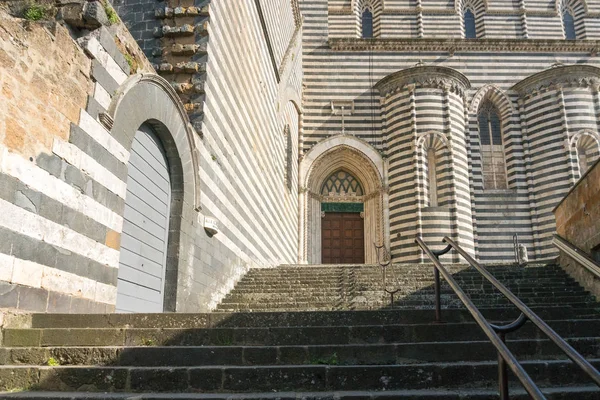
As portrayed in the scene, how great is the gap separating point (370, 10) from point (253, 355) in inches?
818

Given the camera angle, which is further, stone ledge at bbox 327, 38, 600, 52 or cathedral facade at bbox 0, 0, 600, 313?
stone ledge at bbox 327, 38, 600, 52

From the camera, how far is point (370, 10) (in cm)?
2277

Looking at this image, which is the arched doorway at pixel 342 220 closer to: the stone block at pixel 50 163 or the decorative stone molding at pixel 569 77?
the decorative stone molding at pixel 569 77

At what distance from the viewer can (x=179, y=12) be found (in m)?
9.32

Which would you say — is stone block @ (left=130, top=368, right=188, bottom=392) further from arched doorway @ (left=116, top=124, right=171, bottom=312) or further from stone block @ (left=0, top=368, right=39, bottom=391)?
arched doorway @ (left=116, top=124, right=171, bottom=312)

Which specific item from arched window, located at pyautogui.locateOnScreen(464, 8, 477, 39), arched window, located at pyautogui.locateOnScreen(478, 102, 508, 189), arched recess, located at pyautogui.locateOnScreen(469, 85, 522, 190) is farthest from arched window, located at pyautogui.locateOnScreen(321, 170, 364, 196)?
arched window, located at pyautogui.locateOnScreen(464, 8, 477, 39)

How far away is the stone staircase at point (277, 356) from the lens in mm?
3949

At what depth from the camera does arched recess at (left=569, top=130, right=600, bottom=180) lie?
18453 millimetres

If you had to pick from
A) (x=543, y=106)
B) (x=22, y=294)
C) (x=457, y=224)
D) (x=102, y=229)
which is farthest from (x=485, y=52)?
(x=22, y=294)

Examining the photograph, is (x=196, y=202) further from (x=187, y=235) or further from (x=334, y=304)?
(x=334, y=304)

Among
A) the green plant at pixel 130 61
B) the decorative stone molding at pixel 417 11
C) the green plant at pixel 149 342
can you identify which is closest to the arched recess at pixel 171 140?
the green plant at pixel 130 61

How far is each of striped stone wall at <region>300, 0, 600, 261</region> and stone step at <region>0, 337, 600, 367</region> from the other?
41.5 feet

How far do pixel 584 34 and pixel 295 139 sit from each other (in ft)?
42.0

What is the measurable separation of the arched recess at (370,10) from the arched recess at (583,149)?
334 inches
